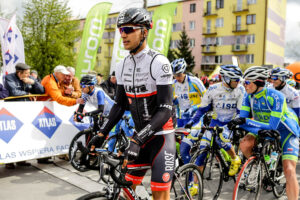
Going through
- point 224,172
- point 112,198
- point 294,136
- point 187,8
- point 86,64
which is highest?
point 187,8

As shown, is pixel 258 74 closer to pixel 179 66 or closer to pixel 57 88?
pixel 179 66

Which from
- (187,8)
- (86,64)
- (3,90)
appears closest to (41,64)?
(86,64)

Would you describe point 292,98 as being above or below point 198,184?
above

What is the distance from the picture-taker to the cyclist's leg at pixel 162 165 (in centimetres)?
248

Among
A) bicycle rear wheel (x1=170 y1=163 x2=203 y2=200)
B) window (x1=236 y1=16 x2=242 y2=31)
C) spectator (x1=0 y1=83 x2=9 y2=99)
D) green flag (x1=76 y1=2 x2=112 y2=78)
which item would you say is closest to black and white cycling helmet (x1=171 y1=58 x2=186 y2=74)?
bicycle rear wheel (x1=170 y1=163 x2=203 y2=200)

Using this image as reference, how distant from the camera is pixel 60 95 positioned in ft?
21.3

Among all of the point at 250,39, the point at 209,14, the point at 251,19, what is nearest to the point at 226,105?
the point at 250,39

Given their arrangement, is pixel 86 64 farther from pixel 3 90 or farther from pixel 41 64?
pixel 41 64

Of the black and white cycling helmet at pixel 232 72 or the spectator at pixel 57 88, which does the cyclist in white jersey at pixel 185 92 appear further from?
the spectator at pixel 57 88

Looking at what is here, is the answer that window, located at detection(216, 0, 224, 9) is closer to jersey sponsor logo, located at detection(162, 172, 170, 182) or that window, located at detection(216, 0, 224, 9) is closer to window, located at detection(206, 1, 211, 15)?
window, located at detection(206, 1, 211, 15)

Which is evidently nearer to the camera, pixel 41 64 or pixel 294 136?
pixel 294 136

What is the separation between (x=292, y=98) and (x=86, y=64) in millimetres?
8126

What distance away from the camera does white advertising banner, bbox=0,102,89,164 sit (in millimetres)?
5422

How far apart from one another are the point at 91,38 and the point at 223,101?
851 centimetres
